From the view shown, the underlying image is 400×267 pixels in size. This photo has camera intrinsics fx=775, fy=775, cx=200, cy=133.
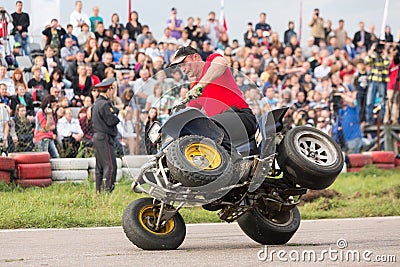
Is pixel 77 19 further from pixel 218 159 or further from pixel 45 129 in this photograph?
pixel 218 159

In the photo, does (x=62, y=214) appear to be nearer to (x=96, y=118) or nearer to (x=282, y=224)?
(x=96, y=118)

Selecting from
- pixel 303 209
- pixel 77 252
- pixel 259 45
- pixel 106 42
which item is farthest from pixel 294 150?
pixel 259 45

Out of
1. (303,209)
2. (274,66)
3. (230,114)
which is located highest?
(230,114)

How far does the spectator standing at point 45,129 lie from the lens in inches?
549

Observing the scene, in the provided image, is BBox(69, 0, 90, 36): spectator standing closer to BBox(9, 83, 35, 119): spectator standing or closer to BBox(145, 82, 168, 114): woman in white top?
BBox(9, 83, 35, 119): spectator standing

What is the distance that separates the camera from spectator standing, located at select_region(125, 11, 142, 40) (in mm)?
18688

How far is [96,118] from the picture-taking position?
13.4 m

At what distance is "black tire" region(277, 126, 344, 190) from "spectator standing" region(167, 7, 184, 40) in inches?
485

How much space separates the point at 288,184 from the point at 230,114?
0.93 m

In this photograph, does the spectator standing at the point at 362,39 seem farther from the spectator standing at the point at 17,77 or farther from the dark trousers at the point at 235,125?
the dark trousers at the point at 235,125

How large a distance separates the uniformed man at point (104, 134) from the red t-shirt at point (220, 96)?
6282 mm

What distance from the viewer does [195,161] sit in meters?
6.70

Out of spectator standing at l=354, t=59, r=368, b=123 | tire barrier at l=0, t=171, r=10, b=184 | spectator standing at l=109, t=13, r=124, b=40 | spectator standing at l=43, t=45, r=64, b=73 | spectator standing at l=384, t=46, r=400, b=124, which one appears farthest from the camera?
spectator standing at l=384, t=46, r=400, b=124

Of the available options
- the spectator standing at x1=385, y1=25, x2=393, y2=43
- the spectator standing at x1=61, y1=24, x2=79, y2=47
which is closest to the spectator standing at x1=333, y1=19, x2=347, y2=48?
the spectator standing at x1=385, y1=25, x2=393, y2=43
